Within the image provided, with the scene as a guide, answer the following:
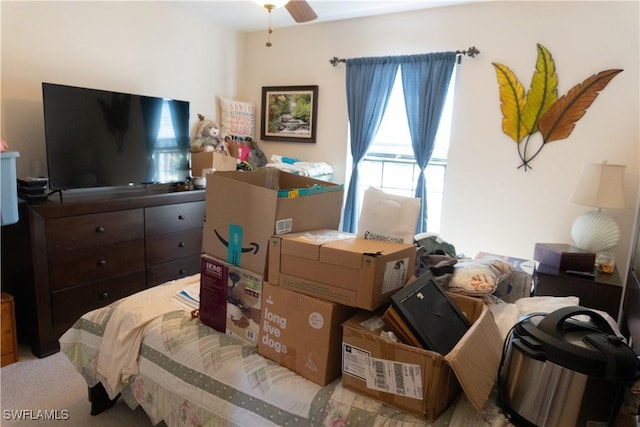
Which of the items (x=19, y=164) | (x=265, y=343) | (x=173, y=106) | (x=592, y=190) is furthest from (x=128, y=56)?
(x=592, y=190)

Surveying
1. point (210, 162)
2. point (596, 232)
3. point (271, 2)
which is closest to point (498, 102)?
point (596, 232)

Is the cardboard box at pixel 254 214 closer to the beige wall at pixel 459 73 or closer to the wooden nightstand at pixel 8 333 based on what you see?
the wooden nightstand at pixel 8 333

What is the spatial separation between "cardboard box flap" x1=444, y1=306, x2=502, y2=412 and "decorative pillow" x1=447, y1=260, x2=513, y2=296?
13.7 inches

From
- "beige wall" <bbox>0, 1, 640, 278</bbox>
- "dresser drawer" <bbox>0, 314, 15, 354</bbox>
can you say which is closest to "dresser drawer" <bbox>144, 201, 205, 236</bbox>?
"beige wall" <bbox>0, 1, 640, 278</bbox>

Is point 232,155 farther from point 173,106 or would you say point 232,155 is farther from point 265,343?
point 265,343

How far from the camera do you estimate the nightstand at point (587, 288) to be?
7.57ft

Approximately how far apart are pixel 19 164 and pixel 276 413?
8.22 ft

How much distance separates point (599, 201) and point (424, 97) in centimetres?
153

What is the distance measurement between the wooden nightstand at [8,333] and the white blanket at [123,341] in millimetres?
1089

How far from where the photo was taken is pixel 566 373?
1.00m

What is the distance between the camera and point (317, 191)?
5.01ft

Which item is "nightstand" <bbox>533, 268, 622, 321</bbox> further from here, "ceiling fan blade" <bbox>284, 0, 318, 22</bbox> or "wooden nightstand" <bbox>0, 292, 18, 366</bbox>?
"wooden nightstand" <bbox>0, 292, 18, 366</bbox>

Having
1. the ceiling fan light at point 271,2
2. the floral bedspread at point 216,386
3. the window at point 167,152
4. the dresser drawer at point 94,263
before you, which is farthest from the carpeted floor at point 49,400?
the ceiling fan light at point 271,2

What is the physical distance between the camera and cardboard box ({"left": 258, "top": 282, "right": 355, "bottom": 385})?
1247 mm
